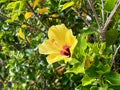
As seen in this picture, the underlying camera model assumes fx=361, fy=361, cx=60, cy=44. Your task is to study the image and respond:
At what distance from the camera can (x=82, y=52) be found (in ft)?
4.61

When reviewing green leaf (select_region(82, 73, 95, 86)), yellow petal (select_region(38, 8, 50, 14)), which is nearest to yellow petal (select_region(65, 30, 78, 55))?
green leaf (select_region(82, 73, 95, 86))

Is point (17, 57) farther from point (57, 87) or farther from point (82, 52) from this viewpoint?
point (82, 52)

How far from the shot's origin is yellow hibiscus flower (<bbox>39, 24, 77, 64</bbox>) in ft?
4.42

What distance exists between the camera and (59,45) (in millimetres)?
1383

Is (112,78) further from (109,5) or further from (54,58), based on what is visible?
(109,5)

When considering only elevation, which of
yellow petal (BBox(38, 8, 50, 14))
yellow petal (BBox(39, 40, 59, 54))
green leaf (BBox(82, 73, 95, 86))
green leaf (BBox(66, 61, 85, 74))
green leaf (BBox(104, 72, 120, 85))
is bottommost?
green leaf (BBox(104, 72, 120, 85))

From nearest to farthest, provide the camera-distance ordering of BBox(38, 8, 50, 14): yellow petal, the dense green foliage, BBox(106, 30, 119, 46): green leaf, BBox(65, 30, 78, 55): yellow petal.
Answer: BBox(65, 30, 78, 55): yellow petal → BBox(106, 30, 119, 46): green leaf → the dense green foliage → BBox(38, 8, 50, 14): yellow petal

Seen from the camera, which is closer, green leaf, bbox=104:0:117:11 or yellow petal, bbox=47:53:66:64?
yellow petal, bbox=47:53:66:64

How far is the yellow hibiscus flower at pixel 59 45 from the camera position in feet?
4.42

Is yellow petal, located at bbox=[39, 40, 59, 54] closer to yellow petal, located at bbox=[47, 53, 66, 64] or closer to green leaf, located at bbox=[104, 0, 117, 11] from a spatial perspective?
yellow petal, located at bbox=[47, 53, 66, 64]

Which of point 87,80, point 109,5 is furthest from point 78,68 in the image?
point 109,5

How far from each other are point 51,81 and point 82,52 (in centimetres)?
137

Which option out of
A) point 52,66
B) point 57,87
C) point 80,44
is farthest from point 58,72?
point 80,44

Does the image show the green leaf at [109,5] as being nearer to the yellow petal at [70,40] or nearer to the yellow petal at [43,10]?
the yellow petal at [70,40]
